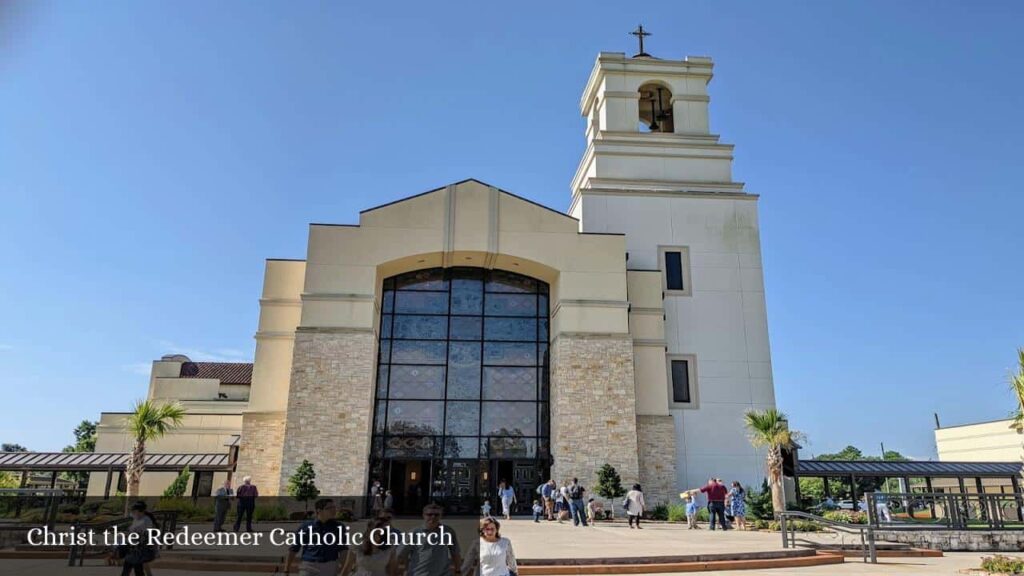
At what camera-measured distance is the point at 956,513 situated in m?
18.5

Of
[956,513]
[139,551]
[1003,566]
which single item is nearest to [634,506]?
[956,513]

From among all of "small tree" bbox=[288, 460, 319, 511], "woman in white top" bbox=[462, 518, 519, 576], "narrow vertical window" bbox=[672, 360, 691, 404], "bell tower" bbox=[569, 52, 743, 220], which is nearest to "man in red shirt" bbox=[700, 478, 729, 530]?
"narrow vertical window" bbox=[672, 360, 691, 404]

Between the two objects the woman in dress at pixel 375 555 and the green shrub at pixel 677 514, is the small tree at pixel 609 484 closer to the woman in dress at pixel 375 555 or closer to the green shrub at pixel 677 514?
the green shrub at pixel 677 514

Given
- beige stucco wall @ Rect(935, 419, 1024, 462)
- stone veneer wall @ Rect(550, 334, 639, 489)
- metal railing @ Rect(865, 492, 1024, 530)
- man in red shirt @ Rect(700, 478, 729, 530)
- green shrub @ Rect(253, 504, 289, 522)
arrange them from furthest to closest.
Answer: beige stucco wall @ Rect(935, 419, 1024, 462) → stone veneer wall @ Rect(550, 334, 639, 489) → green shrub @ Rect(253, 504, 289, 522) → man in red shirt @ Rect(700, 478, 729, 530) → metal railing @ Rect(865, 492, 1024, 530)

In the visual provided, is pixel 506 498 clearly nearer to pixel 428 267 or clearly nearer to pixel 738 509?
pixel 738 509

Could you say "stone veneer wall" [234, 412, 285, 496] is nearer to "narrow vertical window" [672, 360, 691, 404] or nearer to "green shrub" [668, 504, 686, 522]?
"green shrub" [668, 504, 686, 522]

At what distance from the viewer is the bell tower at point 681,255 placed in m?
28.7

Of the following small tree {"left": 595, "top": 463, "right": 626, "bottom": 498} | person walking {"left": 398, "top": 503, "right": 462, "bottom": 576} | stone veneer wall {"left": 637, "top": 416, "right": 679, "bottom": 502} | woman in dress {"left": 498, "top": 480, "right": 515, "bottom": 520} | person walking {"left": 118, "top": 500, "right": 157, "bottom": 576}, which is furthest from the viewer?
stone veneer wall {"left": 637, "top": 416, "right": 679, "bottom": 502}

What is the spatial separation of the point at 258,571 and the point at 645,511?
16.5 metres

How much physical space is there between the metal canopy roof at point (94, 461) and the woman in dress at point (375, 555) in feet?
83.5

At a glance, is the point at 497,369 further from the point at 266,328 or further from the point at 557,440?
the point at 266,328

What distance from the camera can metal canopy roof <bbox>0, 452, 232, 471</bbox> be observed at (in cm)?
3122

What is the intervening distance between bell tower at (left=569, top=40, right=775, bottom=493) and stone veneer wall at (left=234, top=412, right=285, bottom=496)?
542 inches

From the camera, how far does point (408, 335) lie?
28891 mm
